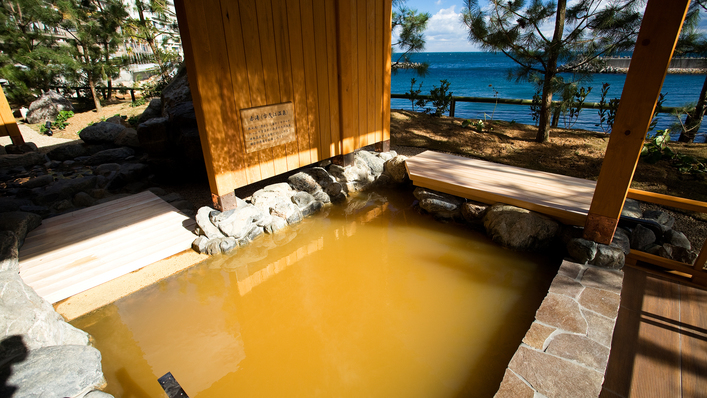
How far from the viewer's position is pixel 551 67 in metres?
5.80

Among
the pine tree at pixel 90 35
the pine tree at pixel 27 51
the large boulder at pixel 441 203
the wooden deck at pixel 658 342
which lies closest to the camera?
the wooden deck at pixel 658 342

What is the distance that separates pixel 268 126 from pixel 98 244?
7.50ft

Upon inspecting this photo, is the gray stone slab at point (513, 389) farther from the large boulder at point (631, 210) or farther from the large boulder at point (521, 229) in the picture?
the large boulder at point (631, 210)

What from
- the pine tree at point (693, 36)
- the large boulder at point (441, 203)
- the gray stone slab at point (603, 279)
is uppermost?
the pine tree at point (693, 36)

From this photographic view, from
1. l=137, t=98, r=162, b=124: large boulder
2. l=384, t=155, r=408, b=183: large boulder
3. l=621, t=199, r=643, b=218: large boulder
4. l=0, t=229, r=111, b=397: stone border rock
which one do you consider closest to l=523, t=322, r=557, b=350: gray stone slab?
Answer: l=621, t=199, r=643, b=218: large boulder

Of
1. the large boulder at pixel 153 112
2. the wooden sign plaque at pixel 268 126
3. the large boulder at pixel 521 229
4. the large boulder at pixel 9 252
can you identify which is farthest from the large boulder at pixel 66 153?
the large boulder at pixel 521 229

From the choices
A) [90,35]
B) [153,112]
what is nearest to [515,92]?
[90,35]

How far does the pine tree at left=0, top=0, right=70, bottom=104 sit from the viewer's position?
396 inches

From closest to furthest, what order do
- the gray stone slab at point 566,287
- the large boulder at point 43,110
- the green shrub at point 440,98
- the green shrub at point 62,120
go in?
the gray stone slab at point 566,287
the green shrub at point 440,98
the green shrub at point 62,120
the large boulder at point 43,110

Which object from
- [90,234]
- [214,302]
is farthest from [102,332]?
[90,234]

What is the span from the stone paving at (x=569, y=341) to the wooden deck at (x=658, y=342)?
0.13m

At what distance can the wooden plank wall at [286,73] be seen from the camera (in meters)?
3.46

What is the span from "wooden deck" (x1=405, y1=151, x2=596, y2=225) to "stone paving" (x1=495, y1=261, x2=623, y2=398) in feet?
2.63

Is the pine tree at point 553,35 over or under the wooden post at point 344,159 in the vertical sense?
over
